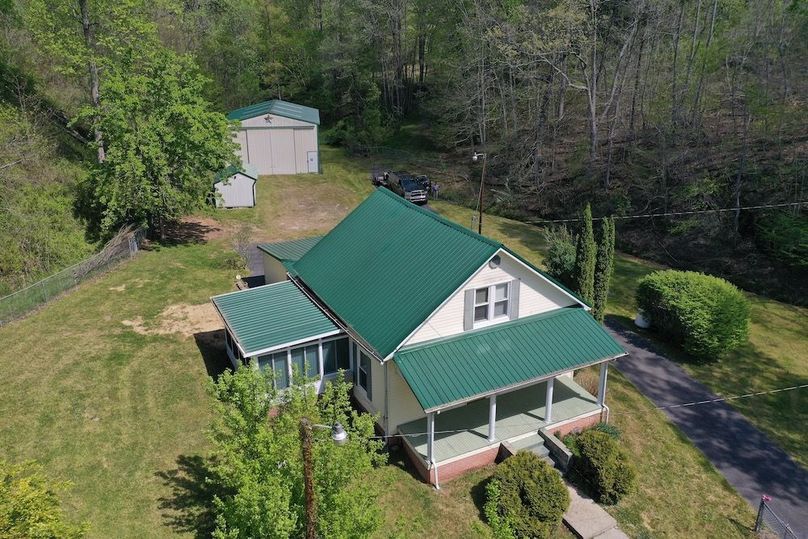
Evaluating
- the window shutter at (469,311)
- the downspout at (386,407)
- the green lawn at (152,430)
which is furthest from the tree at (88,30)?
the window shutter at (469,311)

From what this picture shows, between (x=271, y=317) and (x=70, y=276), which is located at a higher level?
(x=271, y=317)

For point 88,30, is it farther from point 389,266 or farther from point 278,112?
point 389,266

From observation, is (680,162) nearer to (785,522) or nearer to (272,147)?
(785,522)

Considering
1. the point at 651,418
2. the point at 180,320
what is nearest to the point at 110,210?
the point at 180,320

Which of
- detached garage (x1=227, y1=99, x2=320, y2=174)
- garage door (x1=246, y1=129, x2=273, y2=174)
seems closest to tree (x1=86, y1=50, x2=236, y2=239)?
detached garage (x1=227, y1=99, x2=320, y2=174)

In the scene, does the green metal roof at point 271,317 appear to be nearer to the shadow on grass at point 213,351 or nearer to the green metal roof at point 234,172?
the shadow on grass at point 213,351

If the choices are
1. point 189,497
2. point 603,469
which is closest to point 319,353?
point 189,497
